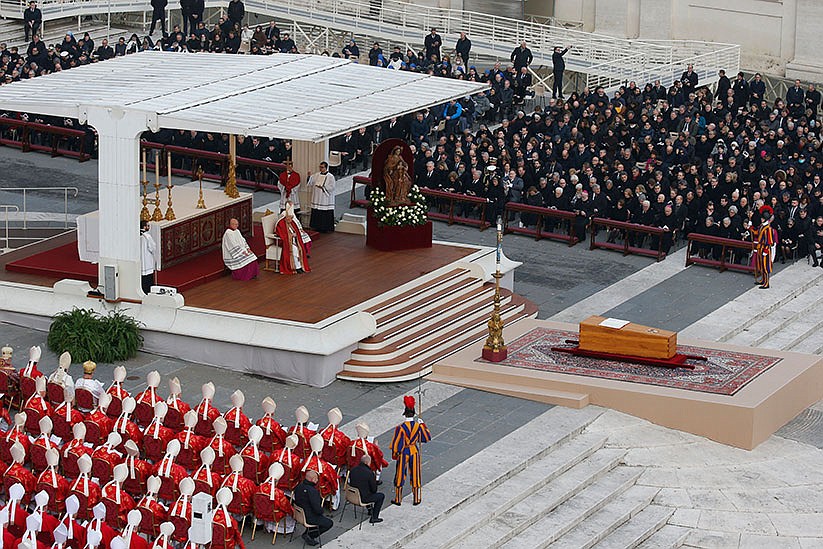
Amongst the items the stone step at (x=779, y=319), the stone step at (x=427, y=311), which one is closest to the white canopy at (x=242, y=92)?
the stone step at (x=427, y=311)

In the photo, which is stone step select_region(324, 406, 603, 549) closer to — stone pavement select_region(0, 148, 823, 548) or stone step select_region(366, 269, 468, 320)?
stone pavement select_region(0, 148, 823, 548)

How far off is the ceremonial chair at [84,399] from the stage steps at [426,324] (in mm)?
4256

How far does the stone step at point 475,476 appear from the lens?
21.0m

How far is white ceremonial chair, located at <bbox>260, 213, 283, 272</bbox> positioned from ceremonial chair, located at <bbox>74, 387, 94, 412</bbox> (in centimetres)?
593

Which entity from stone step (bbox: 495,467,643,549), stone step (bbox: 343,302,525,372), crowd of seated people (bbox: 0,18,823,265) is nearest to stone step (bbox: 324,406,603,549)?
stone step (bbox: 495,467,643,549)

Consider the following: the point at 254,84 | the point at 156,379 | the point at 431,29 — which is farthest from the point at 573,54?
the point at 156,379

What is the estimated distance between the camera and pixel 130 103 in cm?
2670

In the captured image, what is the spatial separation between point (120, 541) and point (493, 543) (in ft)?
15.8

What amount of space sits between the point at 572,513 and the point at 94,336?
800 centimetres

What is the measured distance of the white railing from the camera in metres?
45.6

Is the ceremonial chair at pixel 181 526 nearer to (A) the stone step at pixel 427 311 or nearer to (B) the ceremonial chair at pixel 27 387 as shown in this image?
(B) the ceremonial chair at pixel 27 387

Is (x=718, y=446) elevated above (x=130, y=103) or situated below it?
below

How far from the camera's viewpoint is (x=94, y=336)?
26500 mm

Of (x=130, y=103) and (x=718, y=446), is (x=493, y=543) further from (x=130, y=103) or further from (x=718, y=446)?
(x=130, y=103)
